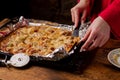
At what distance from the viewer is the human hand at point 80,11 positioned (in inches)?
59.1

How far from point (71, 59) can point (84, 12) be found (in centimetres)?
48

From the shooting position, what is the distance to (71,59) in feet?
3.92

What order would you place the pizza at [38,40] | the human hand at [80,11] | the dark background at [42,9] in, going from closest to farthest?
the pizza at [38,40], the human hand at [80,11], the dark background at [42,9]

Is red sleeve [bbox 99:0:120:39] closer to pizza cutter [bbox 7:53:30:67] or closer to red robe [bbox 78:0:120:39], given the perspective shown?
red robe [bbox 78:0:120:39]

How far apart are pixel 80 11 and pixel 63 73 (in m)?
0.55

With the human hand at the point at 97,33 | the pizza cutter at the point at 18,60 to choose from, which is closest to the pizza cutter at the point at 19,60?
the pizza cutter at the point at 18,60

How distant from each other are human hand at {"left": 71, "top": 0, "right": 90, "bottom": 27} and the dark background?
5.42 feet

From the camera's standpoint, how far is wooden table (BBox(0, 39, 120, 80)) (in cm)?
114

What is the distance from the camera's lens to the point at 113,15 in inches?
48.5

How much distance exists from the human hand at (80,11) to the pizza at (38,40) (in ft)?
0.39

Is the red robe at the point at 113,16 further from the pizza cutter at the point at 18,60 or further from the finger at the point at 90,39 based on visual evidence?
the pizza cutter at the point at 18,60

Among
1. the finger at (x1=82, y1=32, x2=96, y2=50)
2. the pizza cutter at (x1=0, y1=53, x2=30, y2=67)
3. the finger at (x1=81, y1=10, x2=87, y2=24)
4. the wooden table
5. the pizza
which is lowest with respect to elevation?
the wooden table

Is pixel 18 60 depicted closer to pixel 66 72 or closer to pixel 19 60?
pixel 19 60

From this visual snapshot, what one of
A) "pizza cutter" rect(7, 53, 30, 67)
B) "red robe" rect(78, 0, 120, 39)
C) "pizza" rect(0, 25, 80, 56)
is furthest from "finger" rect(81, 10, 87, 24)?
"pizza cutter" rect(7, 53, 30, 67)
